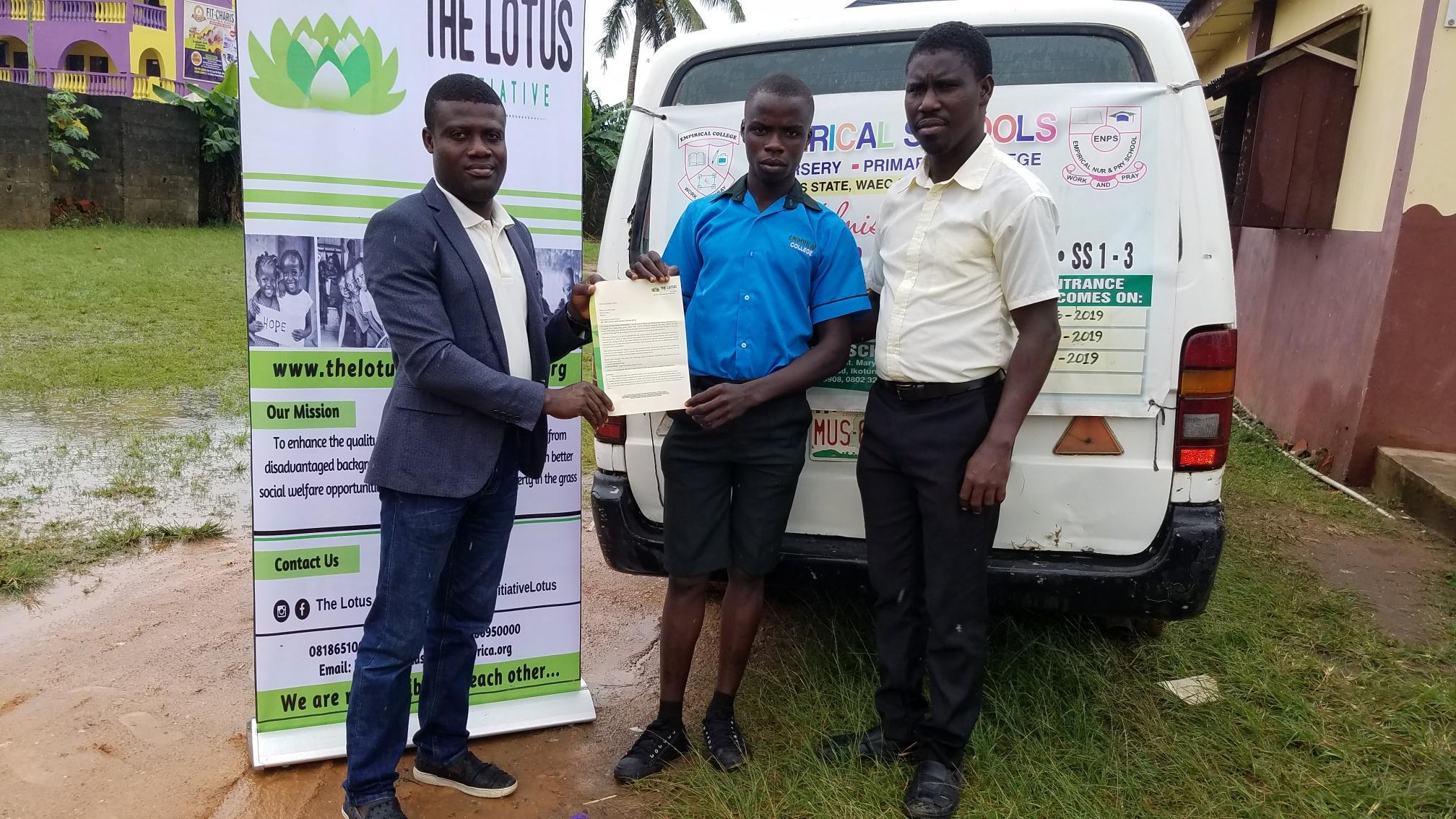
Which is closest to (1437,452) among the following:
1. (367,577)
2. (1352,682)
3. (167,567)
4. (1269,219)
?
(1269,219)

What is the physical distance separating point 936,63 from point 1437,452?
482cm

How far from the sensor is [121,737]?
294 cm

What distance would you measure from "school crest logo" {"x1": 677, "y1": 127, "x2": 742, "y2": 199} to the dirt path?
1718 millimetres

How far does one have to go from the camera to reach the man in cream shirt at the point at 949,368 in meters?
2.36

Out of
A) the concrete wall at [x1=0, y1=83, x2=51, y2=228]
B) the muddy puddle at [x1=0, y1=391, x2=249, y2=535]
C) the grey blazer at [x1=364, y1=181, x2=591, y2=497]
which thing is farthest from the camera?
the concrete wall at [x1=0, y1=83, x2=51, y2=228]

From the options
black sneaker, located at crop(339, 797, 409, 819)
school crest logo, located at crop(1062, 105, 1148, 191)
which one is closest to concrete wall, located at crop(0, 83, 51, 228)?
black sneaker, located at crop(339, 797, 409, 819)

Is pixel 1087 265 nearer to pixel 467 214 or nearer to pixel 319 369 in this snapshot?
pixel 467 214

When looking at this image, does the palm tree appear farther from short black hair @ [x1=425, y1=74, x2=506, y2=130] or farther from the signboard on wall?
short black hair @ [x1=425, y1=74, x2=506, y2=130]

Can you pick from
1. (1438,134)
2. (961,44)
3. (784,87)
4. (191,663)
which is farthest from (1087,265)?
(1438,134)

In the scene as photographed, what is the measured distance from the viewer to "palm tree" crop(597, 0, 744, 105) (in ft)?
95.2

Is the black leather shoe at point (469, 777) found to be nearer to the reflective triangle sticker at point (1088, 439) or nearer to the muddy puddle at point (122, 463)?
the reflective triangle sticker at point (1088, 439)

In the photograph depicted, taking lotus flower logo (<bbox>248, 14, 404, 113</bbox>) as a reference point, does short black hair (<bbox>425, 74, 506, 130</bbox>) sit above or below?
below

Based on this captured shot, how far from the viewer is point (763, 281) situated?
8.35 feet

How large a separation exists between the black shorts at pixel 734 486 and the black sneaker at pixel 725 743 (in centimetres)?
47
